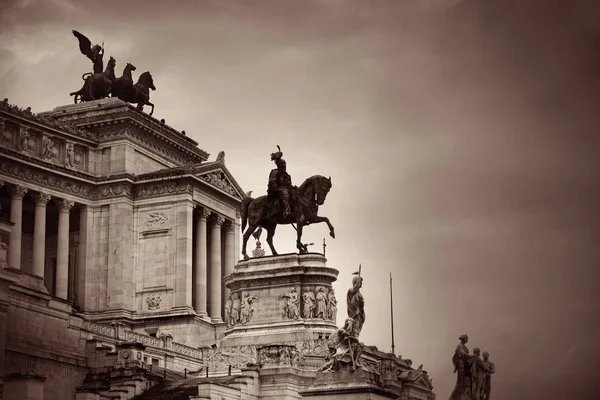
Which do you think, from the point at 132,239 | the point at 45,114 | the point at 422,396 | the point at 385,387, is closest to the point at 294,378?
the point at 385,387

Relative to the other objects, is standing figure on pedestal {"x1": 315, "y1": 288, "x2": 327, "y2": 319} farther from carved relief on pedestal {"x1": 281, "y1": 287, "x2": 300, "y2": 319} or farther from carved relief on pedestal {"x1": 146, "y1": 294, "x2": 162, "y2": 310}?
carved relief on pedestal {"x1": 146, "y1": 294, "x2": 162, "y2": 310}

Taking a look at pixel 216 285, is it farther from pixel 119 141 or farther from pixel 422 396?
pixel 422 396

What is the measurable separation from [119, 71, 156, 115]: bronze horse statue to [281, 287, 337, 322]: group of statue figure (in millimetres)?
24837

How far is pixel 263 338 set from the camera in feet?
174

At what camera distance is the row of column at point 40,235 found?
218 feet

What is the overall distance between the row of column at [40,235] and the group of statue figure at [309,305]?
17.9 meters

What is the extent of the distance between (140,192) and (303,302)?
21.0 m

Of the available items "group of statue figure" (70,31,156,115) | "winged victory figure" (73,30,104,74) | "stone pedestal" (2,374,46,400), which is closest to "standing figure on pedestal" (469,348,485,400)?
"stone pedestal" (2,374,46,400)

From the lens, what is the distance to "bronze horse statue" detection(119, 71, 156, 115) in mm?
75750

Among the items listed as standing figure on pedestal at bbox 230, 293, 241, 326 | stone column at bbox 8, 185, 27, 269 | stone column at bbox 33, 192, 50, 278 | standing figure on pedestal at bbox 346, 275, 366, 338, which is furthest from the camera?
stone column at bbox 33, 192, 50, 278

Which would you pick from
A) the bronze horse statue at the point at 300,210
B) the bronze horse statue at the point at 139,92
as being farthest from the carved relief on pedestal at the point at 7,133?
the bronze horse statue at the point at 300,210

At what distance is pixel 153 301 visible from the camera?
230 ft

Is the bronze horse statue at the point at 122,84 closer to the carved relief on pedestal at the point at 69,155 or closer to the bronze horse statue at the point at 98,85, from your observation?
the bronze horse statue at the point at 98,85

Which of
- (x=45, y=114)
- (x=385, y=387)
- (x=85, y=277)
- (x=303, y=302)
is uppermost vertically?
(x=45, y=114)
